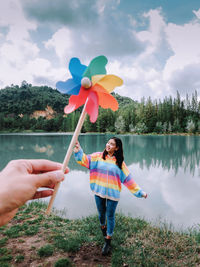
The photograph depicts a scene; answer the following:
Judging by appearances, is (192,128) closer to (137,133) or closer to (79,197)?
(137,133)

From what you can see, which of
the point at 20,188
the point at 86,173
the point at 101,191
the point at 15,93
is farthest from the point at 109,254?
the point at 15,93

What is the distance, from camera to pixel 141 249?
2.82 metres

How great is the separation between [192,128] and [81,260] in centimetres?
4601

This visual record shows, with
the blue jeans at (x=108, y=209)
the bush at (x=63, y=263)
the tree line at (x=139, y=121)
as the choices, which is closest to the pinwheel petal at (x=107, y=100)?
the blue jeans at (x=108, y=209)

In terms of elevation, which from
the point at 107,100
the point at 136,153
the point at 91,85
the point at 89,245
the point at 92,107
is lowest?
the point at 89,245

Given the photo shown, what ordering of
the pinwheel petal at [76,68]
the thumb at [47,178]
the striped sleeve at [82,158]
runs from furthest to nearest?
the striped sleeve at [82,158], the pinwheel petal at [76,68], the thumb at [47,178]

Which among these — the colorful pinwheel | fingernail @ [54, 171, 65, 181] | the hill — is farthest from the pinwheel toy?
the hill

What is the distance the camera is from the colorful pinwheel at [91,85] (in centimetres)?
191

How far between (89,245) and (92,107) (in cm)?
240

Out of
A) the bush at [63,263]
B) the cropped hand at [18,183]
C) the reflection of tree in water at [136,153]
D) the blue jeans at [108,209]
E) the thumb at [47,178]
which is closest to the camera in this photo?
the cropped hand at [18,183]

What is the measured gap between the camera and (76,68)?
6.52ft

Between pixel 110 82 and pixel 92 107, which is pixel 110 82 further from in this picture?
pixel 92 107

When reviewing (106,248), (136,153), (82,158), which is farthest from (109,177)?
(136,153)

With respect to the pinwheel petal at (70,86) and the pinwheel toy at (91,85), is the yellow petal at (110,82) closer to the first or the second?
the pinwheel toy at (91,85)
